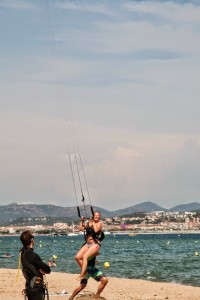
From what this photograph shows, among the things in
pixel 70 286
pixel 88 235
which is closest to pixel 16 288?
pixel 70 286

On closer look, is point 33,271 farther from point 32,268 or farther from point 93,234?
point 93,234

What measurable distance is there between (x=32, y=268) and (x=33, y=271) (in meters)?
0.06

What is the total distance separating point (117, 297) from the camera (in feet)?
80.1

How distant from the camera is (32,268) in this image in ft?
44.1

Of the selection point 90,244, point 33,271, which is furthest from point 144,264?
point 33,271

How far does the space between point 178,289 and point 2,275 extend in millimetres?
11089

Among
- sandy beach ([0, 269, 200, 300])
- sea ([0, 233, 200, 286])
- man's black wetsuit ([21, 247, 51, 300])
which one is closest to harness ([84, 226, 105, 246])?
sandy beach ([0, 269, 200, 300])

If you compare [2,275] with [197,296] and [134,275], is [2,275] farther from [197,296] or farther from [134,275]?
[197,296]

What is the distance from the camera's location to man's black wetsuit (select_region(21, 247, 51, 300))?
13.4 m

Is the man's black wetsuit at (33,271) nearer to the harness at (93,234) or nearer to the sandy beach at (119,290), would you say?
the harness at (93,234)

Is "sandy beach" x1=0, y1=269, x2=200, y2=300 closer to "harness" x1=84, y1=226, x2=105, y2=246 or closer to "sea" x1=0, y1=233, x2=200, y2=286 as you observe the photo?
"harness" x1=84, y1=226, x2=105, y2=246

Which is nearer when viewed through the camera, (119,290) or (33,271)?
(33,271)

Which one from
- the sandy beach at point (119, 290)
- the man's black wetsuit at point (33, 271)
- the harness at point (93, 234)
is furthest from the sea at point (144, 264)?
the man's black wetsuit at point (33, 271)

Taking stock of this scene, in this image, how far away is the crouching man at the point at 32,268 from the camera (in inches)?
528
